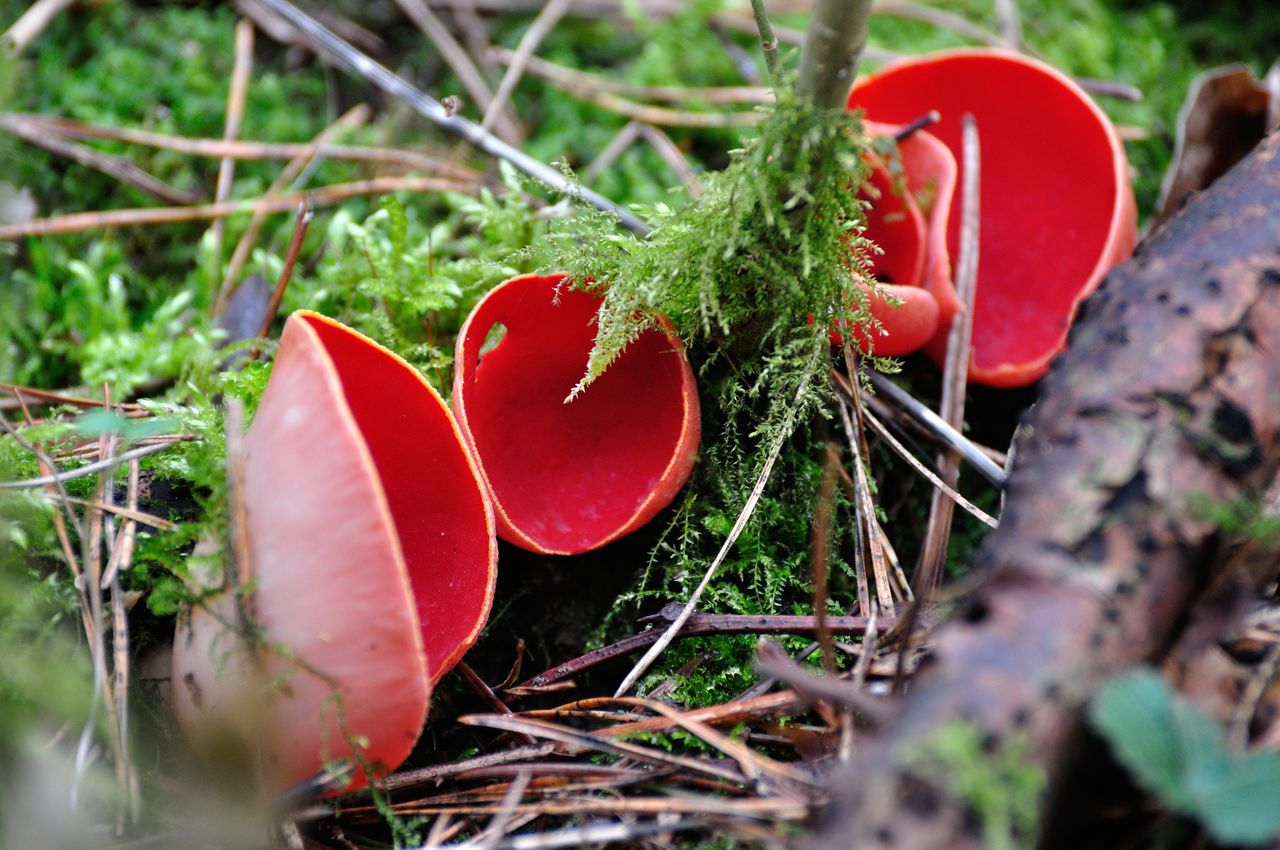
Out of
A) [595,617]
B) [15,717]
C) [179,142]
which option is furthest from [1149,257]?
[179,142]

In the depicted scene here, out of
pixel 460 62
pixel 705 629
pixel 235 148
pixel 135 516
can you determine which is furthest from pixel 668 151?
pixel 135 516

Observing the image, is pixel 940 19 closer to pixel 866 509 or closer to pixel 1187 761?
pixel 866 509

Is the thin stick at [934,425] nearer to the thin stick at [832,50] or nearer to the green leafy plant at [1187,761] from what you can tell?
the thin stick at [832,50]

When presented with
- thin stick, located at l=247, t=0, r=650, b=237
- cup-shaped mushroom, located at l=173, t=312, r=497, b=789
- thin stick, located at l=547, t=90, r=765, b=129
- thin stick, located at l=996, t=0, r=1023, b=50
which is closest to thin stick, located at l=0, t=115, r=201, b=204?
thin stick, located at l=247, t=0, r=650, b=237

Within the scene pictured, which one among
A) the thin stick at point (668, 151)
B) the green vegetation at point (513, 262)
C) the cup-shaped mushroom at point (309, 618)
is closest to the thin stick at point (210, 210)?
the green vegetation at point (513, 262)

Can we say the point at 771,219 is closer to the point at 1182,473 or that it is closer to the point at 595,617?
the point at 1182,473
